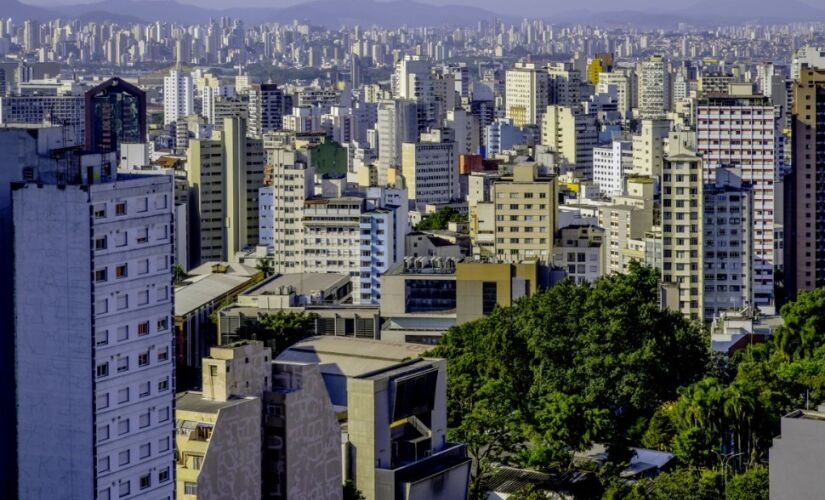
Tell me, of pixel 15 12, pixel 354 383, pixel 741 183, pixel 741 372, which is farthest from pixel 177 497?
pixel 15 12

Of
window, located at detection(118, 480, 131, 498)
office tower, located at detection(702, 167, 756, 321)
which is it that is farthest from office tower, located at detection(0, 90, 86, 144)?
window, located at detection(118, 480, 131, 498)

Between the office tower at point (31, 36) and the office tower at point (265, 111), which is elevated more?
the office tower at point (31, 36)

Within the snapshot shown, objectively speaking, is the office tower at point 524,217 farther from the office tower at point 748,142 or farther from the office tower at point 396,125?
the office tower at point 396,125

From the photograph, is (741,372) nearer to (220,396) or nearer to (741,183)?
(220,396)

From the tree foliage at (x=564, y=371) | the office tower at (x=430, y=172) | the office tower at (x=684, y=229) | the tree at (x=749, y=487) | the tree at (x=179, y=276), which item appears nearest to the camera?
the tree at (x=749, y=487)

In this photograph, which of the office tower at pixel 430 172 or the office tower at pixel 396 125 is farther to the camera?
the office tower at pixel 396 125

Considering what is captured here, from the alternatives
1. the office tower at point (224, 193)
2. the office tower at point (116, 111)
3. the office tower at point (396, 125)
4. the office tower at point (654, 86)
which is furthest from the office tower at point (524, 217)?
the office tower at point (654, 86)

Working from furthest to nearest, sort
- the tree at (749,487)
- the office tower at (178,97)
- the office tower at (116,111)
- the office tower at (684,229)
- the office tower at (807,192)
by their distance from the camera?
the office tower at (178,97)
the office tower at (116,111)
the office tower at (807,192)
the office tower at (684,229)
the tree at (749,487)

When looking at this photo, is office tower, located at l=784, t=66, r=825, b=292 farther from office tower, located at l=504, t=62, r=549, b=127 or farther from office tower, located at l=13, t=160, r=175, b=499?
office tower, located at l=504, t=62, r=549, b=127
